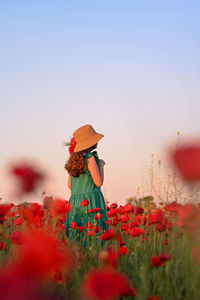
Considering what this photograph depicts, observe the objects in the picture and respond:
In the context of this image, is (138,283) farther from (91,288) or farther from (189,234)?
(91,288)

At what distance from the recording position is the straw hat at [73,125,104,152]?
4.50 m

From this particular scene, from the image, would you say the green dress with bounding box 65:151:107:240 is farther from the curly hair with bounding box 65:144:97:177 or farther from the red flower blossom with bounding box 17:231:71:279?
the red flower blossom with bounding box 17:231:71:279

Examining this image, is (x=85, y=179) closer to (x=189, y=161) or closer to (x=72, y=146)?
(x=72, y=146)

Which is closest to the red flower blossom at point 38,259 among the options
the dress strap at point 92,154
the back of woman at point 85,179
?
the back of woman at point 85,179

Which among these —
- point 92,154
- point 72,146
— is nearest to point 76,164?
point 92,154

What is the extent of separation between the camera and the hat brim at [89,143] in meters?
4.47

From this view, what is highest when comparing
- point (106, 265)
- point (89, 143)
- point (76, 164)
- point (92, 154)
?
point (89, 143)

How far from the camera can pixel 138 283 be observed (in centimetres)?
248

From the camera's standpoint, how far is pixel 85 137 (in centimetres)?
462

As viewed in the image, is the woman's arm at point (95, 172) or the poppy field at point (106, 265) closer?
the poppy field at point (106, 265)

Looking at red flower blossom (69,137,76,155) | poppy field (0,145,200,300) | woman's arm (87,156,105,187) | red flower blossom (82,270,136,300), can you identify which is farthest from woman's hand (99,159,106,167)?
red flower blossom (82,270,136,300)

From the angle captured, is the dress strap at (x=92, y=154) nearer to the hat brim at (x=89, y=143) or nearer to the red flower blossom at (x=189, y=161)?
the hat brim at (x=89, y=143)

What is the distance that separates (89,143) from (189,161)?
112 inches

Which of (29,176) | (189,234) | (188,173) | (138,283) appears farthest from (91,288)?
(138,283)
